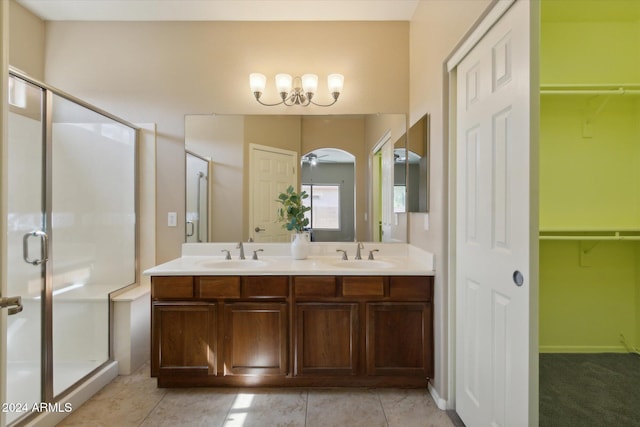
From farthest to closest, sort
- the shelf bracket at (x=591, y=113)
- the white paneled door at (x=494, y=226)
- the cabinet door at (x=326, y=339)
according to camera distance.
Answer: the shelf bracket at (x=591, y=113), the cabinet door at (x=326, y=339), the white paneled door at (x=494, y=226)

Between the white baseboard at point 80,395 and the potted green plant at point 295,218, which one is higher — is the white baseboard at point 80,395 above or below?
below

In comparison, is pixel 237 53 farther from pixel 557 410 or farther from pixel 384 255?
pixel 557 410

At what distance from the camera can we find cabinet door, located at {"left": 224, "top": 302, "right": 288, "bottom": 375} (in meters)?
2.09

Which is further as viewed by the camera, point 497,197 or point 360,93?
point 360,93

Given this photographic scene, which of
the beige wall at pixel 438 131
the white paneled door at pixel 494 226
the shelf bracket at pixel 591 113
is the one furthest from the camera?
the shelf bracket at pixel 591 113

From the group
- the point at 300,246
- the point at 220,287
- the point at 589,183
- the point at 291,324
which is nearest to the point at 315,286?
the point at 291,324

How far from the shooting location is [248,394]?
2088 millimetres

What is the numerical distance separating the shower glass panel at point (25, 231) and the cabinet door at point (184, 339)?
2.06 feet

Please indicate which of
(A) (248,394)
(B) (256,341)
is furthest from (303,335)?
(A) (248,394)

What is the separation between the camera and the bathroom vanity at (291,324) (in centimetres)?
208

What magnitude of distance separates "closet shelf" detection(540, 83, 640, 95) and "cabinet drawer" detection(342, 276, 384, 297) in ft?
5.68

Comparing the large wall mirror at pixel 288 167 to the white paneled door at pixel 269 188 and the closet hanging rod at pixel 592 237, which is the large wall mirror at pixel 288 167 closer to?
the white paneled door at pixel 269 188

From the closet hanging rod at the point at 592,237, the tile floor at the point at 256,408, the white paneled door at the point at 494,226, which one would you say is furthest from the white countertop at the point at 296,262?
the closet hanging rod at the point at 592,237

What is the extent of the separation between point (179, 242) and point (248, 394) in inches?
51.2
